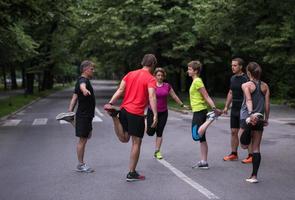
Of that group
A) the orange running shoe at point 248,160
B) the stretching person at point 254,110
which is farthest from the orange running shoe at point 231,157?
Result: the stretching person at point 254,110

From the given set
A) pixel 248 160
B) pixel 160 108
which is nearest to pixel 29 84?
pixel 160 108

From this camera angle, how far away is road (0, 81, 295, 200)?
741cm

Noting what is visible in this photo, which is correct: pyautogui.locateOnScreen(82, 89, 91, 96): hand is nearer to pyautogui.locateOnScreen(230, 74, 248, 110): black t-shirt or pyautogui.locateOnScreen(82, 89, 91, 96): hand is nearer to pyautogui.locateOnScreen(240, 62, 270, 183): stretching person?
pyautogui.locateOnScreen(240, 62, 270, 183): stretching person

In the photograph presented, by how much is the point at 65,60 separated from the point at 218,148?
38.8 m

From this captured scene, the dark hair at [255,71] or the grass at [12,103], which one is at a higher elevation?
the dark hair at [255,71]


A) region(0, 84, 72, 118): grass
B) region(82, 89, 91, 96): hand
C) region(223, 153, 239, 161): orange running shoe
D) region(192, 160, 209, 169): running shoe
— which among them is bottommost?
region(0, 84, 72, 118): grass

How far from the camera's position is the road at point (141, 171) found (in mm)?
7410

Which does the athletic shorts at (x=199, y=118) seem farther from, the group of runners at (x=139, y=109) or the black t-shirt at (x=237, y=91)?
the black t-shirt at (x=237, y=91)

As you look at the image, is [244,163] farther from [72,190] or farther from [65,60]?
[65,60]

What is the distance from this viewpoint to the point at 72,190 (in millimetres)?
7648

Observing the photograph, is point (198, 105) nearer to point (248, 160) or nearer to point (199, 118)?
point (199, 118)

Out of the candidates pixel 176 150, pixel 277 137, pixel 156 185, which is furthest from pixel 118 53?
pixel 156 185

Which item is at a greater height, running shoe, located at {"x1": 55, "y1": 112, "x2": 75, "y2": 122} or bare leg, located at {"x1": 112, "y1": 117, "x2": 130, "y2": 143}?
running shoe, located at {"x1": 55, "y1": 112, "x2": 75, "y2": 122}

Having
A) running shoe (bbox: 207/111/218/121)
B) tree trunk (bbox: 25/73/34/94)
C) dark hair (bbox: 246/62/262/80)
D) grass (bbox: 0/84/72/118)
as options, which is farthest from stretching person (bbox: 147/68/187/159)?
tree trunk (bbox: 25/73/34/94)
